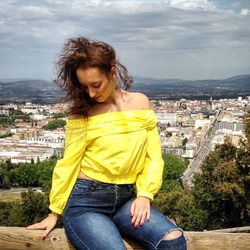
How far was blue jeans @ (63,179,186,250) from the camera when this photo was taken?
1.79 meters

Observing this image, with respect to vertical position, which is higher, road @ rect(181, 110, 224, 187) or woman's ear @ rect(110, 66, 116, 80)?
woman's ear @ rect(110, 66, 116, 80)

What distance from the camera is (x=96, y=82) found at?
1.96 m

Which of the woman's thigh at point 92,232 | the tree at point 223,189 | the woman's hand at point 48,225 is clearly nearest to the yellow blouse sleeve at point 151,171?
the woman's thigh at point 92,232

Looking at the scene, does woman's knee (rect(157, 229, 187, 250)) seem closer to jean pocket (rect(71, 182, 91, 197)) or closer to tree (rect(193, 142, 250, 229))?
jean pocket (rect(71, 182, 91, 197))

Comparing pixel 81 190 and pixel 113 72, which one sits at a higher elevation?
pixel 113 72

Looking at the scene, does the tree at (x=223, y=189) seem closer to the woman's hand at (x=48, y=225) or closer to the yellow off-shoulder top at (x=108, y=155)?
the yellow off-shoulder top at (x=108, y=155)

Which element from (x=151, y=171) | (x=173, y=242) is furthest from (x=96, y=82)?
(x=173, y=242)

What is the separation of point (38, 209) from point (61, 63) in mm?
13099

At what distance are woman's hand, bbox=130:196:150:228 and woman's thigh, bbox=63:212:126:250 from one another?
3.1 inches

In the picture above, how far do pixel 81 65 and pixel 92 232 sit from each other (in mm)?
617

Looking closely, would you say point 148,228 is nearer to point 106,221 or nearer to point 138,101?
point 106,221

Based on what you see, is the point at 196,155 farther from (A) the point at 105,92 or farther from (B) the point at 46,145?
(A) the point at 105,92

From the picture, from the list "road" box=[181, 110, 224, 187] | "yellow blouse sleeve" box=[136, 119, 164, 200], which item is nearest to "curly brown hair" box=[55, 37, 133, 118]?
"yellow blouse sleeve" box=[136, 119, 164, 200]

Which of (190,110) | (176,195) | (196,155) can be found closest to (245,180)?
(176,195)
